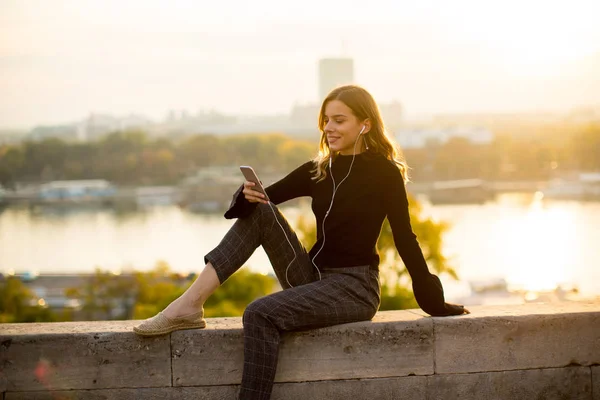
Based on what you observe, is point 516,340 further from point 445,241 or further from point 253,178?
point 445,241

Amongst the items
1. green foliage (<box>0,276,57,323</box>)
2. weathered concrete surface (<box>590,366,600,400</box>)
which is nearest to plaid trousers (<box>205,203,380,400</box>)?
weathered concrete surface (<box>590,366,600,400</box>)

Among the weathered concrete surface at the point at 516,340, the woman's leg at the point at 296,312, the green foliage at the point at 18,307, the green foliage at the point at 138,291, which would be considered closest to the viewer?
the woman's leg at the point at 296,312

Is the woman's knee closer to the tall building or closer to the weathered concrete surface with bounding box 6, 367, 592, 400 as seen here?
the weathered concrete surface with bounding box 6, 367, 592, 400

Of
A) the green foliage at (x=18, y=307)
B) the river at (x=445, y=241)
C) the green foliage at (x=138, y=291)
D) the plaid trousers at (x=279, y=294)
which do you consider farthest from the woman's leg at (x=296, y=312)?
the river at (x=445, y=241)

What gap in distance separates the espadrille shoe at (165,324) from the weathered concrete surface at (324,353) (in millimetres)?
27

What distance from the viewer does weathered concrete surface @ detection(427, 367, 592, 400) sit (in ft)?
8.16

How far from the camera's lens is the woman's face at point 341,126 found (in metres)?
2.54

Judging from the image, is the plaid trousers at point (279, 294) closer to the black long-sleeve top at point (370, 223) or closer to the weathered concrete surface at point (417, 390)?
the black long-sleeve top at point (370, 223)

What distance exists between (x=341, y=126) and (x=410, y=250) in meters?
0.47

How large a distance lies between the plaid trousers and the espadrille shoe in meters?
0.15

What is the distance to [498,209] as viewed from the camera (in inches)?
1774

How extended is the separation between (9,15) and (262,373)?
7585cm

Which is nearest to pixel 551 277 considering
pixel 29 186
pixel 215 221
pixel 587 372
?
pixel 215 221

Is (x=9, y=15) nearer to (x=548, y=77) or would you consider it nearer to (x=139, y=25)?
(x=139, y=25)
